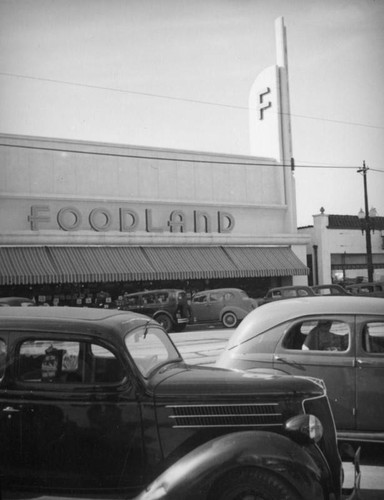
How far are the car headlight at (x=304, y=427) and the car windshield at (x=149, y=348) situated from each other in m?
1.05

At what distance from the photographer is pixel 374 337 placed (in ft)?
18.6

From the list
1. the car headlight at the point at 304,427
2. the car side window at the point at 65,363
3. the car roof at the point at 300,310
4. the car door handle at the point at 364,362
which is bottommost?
the car headlight at the point at 304,427

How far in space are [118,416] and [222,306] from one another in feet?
56.5

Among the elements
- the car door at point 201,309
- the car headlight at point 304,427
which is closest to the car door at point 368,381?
the car headlight at point 304,427

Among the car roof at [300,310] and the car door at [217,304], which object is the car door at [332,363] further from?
the car door at [217,304]

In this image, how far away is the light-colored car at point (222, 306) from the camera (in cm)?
2034

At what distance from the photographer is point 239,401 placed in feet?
11.9

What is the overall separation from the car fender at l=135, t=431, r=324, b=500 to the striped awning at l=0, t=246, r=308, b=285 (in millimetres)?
18567

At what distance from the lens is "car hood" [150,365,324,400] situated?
12.0 ft

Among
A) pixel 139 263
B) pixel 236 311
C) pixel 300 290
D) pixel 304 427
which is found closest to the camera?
pixel 304 427

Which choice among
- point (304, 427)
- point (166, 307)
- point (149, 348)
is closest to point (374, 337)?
point (304, 427)

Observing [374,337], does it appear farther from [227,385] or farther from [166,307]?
[166,307]

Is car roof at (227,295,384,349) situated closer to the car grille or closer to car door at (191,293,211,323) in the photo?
the car grille

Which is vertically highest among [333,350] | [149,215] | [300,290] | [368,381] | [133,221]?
[149,215]
